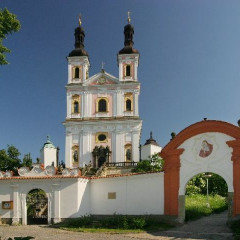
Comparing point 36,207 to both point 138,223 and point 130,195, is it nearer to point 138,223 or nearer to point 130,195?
point 130,195

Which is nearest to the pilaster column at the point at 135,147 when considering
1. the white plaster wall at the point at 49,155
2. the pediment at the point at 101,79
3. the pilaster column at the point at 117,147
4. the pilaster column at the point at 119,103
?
the pilaster column at the point at 117,147

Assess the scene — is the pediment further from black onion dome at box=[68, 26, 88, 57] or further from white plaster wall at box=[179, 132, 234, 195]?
white plaster wall at box=[179, 132, 234, 195]

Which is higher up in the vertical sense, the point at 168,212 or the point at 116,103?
the point at 116,103

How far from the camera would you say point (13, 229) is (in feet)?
61.0

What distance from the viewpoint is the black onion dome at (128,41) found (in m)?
44.9

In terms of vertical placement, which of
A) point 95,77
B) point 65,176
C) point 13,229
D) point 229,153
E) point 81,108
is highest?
point 95,77

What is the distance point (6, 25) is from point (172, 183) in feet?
35.6

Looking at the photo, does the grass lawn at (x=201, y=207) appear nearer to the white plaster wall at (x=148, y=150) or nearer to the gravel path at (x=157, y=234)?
the gravel path at (x=157, y=234)

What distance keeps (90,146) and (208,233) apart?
27.5 meters

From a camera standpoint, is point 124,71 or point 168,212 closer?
point 168,212

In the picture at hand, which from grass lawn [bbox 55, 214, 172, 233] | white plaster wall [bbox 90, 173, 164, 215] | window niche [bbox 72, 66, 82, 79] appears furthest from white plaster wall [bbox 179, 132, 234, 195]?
window niche [bbox 72, 66, 82, 79]

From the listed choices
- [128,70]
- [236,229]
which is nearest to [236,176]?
[236,229]

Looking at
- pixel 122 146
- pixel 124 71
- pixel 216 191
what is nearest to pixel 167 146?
pixel 216 191

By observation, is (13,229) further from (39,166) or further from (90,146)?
(90,146)
